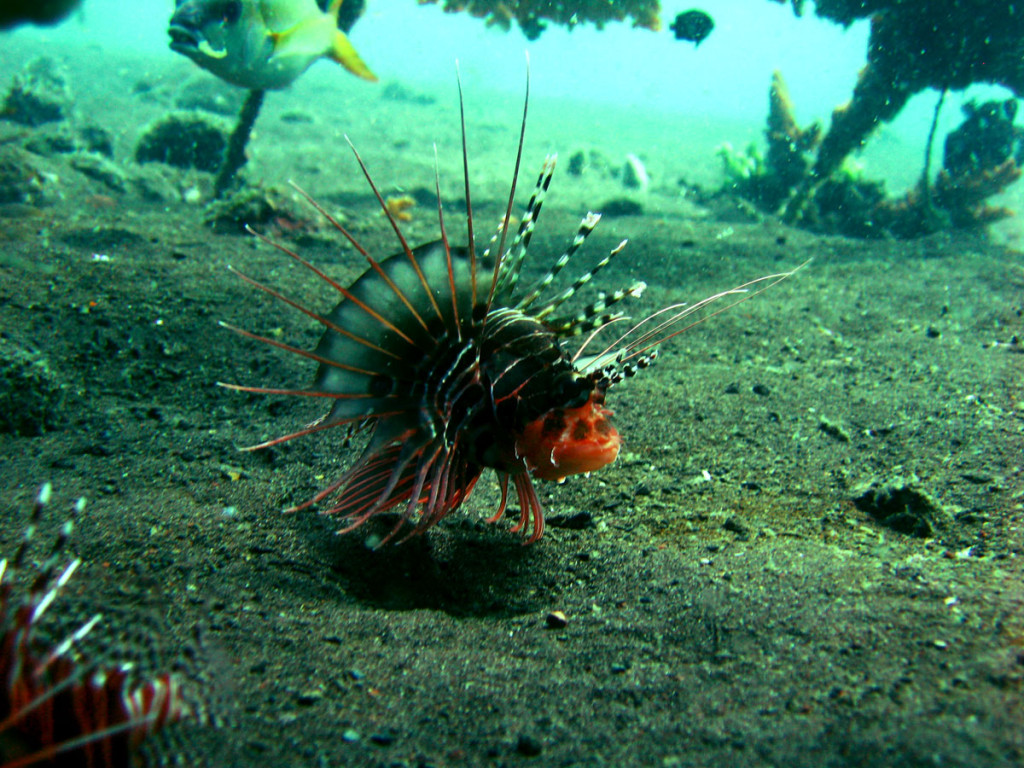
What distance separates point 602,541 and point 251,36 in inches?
213

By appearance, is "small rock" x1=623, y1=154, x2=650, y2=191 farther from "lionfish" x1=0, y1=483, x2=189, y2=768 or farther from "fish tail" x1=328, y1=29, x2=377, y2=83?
"lionfish" x1=0, y1=483, x2=189, y2=768

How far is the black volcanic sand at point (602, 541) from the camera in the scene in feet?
4.61

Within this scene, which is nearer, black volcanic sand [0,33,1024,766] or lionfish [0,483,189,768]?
lionfish [0,483,189,768]

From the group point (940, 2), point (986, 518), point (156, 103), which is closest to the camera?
point (986, 518)

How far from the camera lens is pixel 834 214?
9.16 metres

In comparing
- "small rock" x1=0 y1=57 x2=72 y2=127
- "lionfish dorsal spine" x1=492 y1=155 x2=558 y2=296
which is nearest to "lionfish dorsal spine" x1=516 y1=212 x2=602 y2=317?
"lionfish dorsal spine" x1=492 y1=155 x2=558 y2=296

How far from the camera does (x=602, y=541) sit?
2551 millimetres

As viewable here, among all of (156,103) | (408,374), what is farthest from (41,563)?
(156,103)

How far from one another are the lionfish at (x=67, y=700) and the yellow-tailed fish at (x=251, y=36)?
5.31 metres

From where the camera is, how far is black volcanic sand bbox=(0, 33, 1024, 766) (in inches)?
55.3

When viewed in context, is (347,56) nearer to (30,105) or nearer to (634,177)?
(634,177)

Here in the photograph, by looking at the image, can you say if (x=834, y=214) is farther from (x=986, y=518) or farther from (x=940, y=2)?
(x=986, y=518)

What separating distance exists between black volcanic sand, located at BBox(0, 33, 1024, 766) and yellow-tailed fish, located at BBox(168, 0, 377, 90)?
1654mm

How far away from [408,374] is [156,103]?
18548mm
